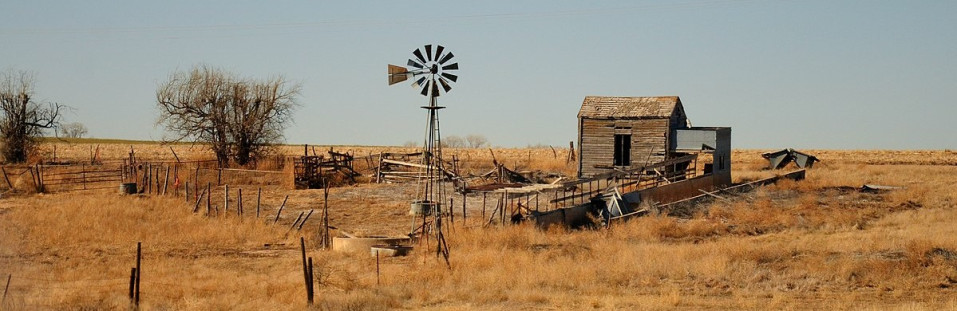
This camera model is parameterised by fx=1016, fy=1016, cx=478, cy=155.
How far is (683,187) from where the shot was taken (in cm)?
3628

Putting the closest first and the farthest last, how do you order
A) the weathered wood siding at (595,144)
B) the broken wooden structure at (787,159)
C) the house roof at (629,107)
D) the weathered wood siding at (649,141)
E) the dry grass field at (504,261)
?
the dry grass field at (504,261)
the weathered wood siding at (649,141)
the house roof at (629,107)
the weathered wood siding at (595,144)
the broken wooden structure at (787,159)

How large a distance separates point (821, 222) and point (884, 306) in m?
12.7

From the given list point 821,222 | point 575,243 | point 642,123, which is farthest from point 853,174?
point 575,243

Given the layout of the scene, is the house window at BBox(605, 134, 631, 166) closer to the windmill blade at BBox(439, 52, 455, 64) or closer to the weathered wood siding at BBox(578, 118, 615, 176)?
the weathered wood siding at BBox(578, 118, 615, 176)

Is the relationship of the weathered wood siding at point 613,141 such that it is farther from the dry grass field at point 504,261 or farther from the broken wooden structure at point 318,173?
the broken wooden structure at point 318,173

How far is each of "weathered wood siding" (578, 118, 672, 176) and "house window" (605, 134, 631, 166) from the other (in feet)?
1.12

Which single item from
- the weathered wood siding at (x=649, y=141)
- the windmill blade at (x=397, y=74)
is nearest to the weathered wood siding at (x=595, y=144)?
the weathered wood siding at (x=649, y=141)

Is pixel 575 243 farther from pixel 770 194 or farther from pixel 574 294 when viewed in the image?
pixel 770 194

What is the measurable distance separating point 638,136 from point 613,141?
105 centimetres

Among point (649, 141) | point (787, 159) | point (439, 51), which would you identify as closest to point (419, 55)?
point (439, 51)

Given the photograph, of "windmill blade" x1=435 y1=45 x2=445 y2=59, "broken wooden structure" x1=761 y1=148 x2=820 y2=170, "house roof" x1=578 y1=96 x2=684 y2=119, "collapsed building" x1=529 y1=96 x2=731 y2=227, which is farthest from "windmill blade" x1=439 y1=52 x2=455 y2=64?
"broken wooden structure" x1=761 y1=148 x2=820 y2=170

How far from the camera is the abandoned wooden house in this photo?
40406 mm

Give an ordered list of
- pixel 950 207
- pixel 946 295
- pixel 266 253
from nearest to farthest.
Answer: pixel 946 295 → pixel 266 253 → pixel 950 207

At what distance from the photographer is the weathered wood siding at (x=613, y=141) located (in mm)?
40438
